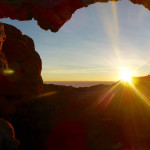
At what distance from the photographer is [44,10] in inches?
278

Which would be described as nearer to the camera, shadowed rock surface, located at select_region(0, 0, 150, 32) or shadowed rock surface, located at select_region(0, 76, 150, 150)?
shadowed rock surface, located at select_region(0, 0, 150, 32)

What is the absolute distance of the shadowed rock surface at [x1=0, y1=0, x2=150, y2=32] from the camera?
6.71m

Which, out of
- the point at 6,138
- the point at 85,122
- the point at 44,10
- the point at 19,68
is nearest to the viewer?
the point at 6,138

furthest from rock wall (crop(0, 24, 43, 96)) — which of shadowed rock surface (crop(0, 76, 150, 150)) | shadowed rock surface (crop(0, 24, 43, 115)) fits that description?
shadowed rock surface (crop(0, 76, 150, 150))

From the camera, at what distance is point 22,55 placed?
14969 millimetres

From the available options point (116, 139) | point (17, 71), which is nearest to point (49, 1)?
point (17, 71)

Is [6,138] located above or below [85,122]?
above

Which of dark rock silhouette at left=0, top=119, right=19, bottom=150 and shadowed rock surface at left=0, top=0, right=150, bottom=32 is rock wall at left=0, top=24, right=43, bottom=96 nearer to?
shadowed rock surface at left=0, top=0, right=150, bottom=32

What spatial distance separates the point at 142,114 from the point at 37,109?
887 cm

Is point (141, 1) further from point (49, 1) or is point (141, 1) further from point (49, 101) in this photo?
point (49, 101)

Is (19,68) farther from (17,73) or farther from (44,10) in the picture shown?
(44,10)

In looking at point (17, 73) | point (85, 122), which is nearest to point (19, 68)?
point (17, 73)

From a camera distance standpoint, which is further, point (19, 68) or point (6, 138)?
point (19, 68)

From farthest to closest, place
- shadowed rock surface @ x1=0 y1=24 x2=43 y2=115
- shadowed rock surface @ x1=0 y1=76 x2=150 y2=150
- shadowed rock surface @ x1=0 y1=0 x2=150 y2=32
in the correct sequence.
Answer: shadowed rock surface @ x1=0 y1=24 x2=43 y2=115
shadowed rock surface @ x1=0 y1=76 x2=150 y2=150
shadowed rock surface @ x1=0 y1=0 x2=150 y2=32
